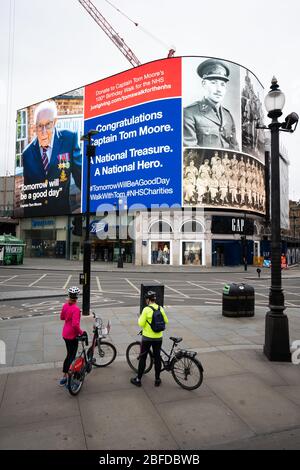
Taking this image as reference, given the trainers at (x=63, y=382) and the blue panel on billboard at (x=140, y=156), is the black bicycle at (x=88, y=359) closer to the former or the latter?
the trainers at (x=63, y=382)

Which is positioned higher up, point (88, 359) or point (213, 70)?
point (213, 70)

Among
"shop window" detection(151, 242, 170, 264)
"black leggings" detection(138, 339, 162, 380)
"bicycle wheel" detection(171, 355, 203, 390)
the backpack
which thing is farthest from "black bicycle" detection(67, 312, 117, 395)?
"shop window" detection(151, 242, 170, 264)

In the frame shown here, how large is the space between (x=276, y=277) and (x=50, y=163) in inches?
2143

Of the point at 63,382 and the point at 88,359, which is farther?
the point at 88,359

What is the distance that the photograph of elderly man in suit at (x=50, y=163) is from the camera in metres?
54.8

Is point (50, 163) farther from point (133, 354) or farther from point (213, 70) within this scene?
point (133, 354)

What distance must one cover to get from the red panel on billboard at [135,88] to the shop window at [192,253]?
64.5 feet

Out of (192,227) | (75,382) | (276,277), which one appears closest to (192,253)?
(192,227)

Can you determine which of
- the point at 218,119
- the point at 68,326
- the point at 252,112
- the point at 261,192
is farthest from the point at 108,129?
the point at 68,326

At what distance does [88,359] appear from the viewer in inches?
269

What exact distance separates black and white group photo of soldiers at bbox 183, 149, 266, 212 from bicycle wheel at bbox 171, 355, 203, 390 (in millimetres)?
38287

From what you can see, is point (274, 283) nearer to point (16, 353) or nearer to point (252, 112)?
point (16, 353)

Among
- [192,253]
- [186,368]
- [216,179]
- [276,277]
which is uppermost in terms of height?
[216,179]

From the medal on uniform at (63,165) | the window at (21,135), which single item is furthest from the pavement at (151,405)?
the window at (21,135)
